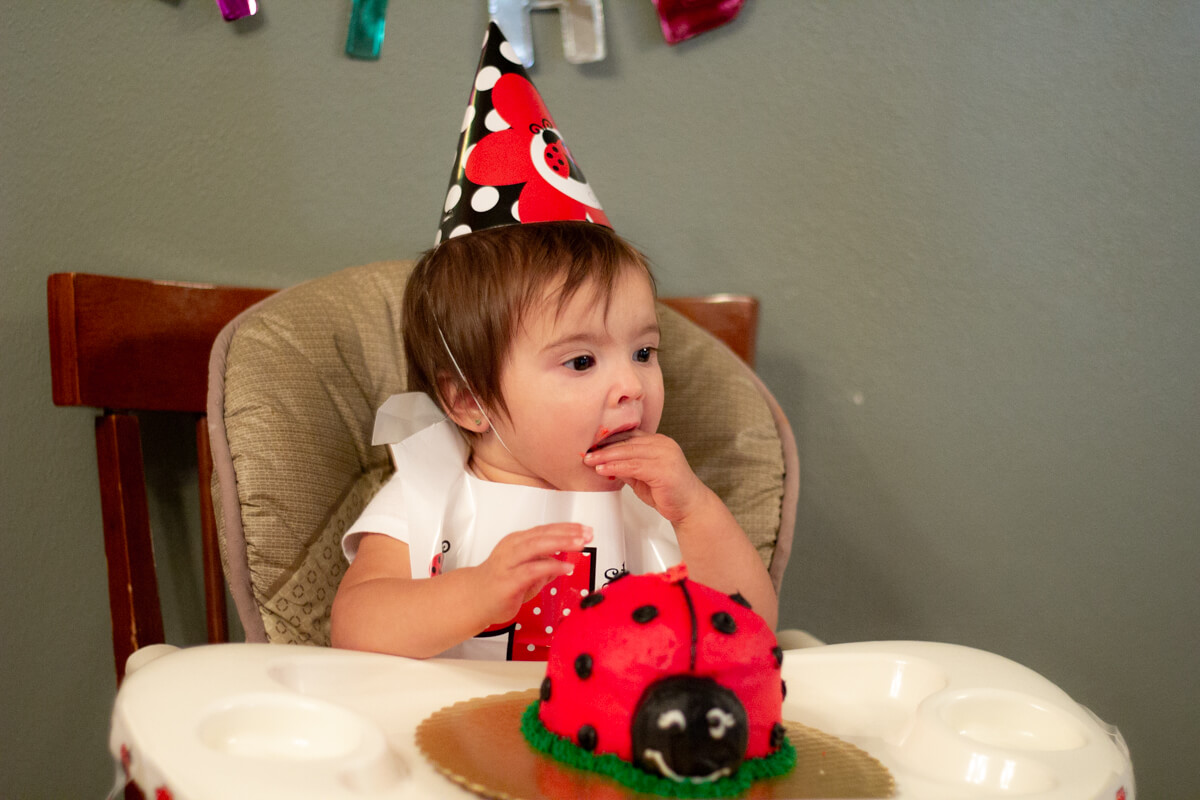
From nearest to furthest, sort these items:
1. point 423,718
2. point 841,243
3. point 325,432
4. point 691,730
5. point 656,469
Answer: point 691,730
point 423,718
point 656,469
point 325,432
point 841,243

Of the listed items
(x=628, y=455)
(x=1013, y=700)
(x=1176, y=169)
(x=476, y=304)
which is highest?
(x=1176, y=169)

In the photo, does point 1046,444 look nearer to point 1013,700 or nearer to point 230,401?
point 1013,700

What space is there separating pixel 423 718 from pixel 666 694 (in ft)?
0.68

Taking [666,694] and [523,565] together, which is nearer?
[666,694]

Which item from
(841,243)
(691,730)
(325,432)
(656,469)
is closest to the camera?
(691,730)

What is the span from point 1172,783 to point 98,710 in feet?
4.76

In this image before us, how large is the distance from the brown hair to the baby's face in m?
0.01

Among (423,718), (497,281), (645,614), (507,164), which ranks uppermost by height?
(507,164)

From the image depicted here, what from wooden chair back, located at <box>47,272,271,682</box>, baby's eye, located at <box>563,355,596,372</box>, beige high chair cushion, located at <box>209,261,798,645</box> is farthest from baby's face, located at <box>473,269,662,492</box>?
wooden chair back, located at <box>47,272,271,682</box>

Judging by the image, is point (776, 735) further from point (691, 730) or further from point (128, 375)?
point (128, 375)

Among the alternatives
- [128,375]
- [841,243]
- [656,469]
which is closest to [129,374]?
[128,375]

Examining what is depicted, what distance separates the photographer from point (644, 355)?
92 centimetres

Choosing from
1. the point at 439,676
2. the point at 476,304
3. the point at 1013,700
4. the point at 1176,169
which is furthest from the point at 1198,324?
the point at 439,676

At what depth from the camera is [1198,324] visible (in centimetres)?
124
